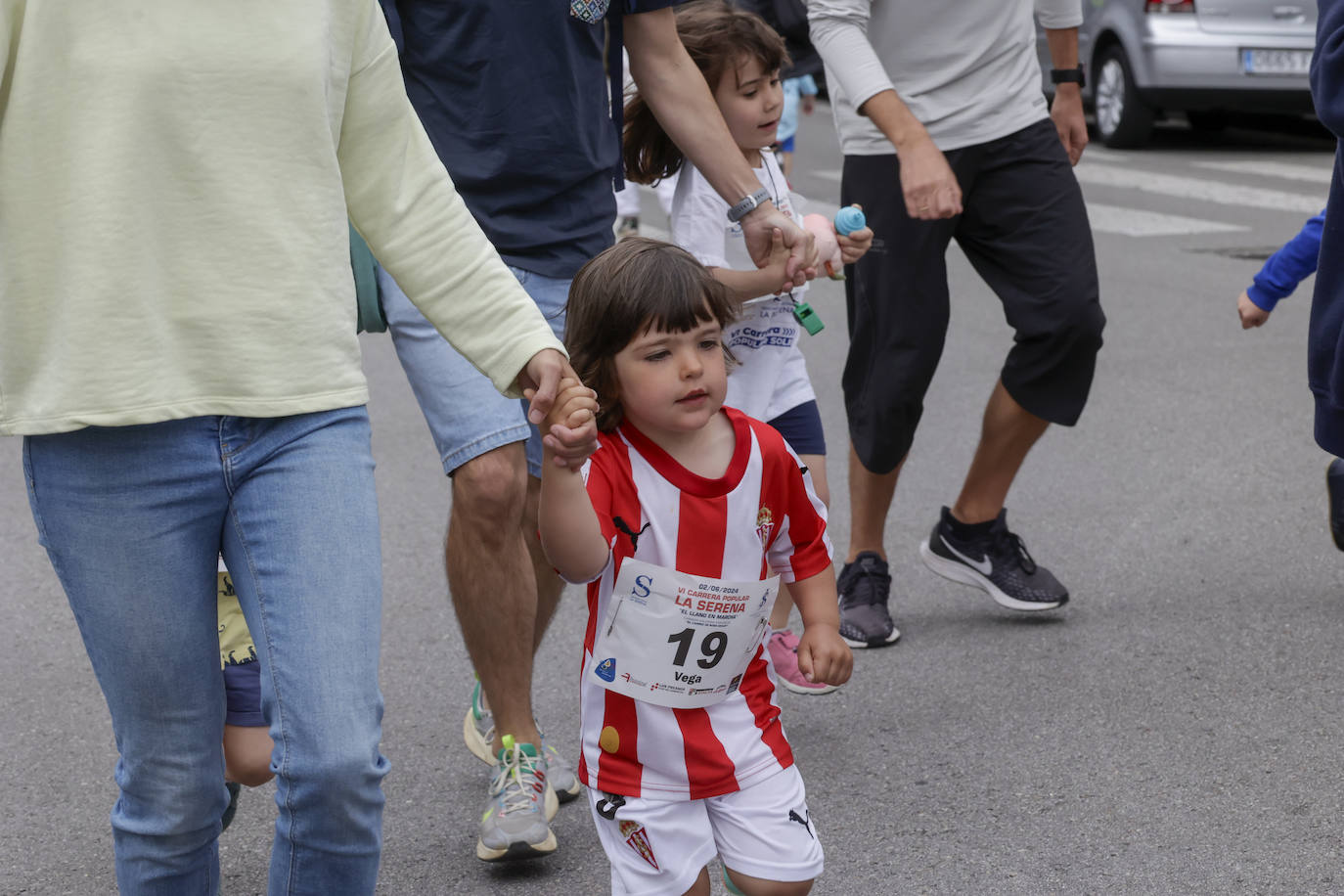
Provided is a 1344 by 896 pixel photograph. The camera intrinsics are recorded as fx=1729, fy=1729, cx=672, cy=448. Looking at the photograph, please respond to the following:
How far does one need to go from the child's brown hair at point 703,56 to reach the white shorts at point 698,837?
1778 mm

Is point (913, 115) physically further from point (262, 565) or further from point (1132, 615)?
point (262, 565)

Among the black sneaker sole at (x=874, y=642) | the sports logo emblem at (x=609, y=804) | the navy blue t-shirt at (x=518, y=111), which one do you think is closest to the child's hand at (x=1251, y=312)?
the black sneaker sole at (x=874, y=642)

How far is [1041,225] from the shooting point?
14.0 ft

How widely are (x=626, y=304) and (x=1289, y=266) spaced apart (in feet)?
6.82

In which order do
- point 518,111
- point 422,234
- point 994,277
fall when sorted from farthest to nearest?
point 994,277, point 518,111, point 422,234

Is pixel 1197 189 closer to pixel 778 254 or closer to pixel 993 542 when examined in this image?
pixel 993 542

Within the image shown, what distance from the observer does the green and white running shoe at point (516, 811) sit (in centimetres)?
322

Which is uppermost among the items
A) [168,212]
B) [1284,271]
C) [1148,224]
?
[168,212]

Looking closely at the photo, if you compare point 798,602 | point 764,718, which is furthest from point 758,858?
point 798,602

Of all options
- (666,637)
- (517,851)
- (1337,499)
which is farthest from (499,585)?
(1337,499)

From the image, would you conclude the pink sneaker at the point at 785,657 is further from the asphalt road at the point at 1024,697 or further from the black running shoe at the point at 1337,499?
the black running shoe at the point at 1337,499

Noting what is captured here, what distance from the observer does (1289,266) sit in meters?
4.01

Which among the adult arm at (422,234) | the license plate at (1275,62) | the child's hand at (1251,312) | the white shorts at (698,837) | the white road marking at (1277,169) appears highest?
the adult arm at (422,234)

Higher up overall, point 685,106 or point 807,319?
point 685,106
